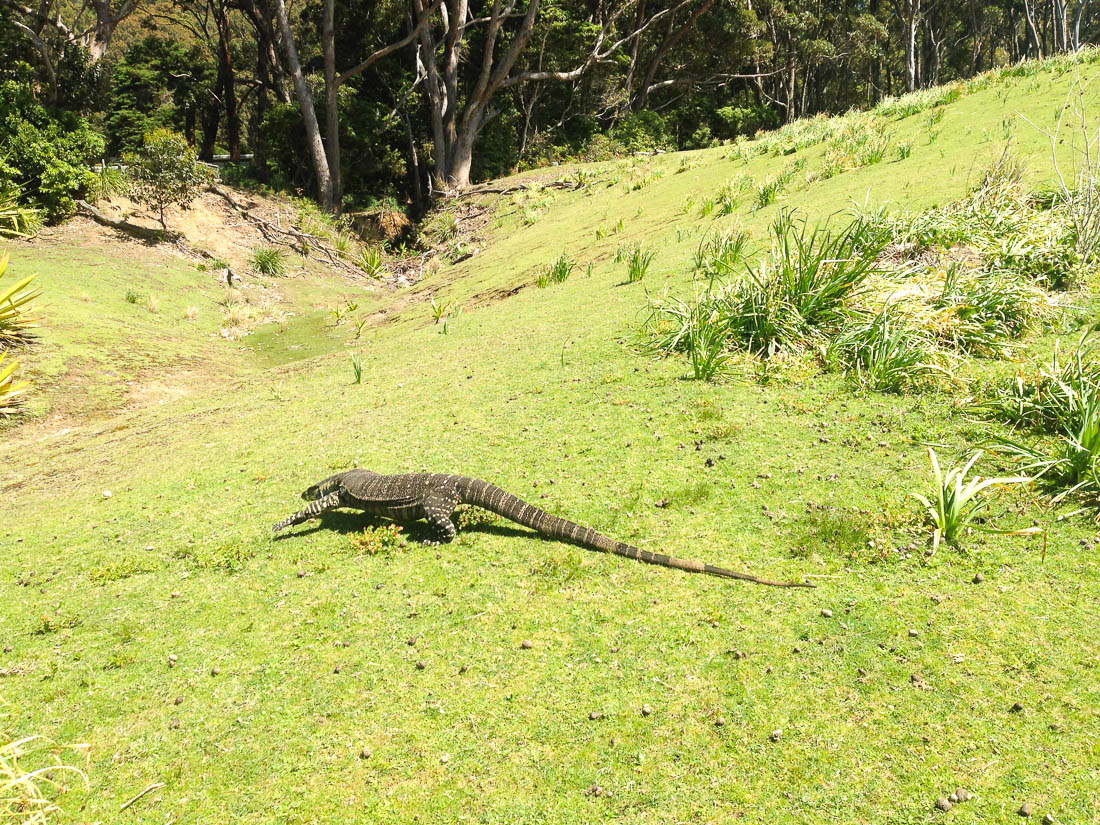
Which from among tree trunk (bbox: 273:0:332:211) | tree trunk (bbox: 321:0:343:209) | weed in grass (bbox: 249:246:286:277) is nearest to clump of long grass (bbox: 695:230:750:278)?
weed in grass (bbox: 249:246:286:277)

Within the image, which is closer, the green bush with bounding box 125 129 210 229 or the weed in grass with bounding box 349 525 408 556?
the weed in grass with bounding box 349 525 408 556

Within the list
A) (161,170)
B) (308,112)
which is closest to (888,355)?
(161,170)

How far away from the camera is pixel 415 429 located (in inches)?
300

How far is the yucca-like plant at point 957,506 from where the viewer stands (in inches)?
163

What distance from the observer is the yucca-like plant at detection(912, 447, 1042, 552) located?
4.13 meters

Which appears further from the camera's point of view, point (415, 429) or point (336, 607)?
point (415, 429)

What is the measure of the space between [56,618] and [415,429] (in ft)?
12.2

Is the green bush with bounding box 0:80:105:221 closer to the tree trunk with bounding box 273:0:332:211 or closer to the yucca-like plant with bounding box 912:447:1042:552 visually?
the tree trunk with bounding box 273:0:332:211

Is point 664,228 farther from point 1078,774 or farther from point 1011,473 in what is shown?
point 1078,774

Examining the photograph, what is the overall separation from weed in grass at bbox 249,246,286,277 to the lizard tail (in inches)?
738

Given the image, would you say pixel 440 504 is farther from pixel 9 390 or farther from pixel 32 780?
pixel 9 390

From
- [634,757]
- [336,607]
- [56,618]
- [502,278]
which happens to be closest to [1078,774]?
[634,757]

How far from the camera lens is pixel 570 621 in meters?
4.20

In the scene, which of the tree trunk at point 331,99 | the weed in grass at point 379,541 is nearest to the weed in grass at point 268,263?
the tree trunk at point 331,99
